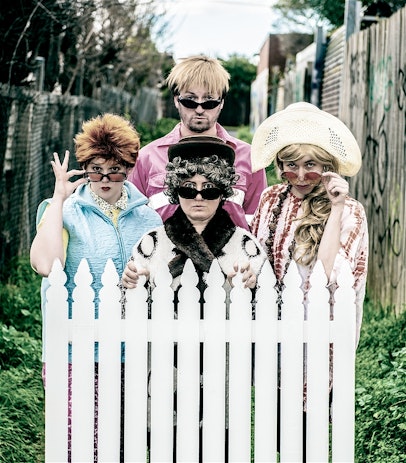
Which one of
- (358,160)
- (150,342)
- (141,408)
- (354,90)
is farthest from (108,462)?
(354,90)

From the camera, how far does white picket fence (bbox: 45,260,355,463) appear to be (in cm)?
342

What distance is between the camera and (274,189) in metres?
3.89

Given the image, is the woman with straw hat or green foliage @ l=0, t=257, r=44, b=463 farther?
green foliage @ l=0, t=257, r=44, b=463

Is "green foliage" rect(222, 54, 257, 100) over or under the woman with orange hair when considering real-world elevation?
over

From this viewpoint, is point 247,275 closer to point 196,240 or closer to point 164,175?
point 196,240

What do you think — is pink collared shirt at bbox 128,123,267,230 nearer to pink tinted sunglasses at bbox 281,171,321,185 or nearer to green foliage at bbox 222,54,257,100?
pink tinted sunglasses at bbox 281,171,321,185

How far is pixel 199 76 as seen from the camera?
13.5ft

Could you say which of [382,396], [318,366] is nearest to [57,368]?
[318,366]

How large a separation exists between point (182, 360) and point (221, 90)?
4.35 ft

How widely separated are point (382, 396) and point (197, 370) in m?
1.76

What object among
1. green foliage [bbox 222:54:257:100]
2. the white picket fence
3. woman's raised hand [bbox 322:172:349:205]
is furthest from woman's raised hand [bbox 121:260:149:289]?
green foliage [bbox 222:54:257:100]

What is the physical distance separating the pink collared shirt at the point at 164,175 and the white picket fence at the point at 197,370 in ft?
2.68

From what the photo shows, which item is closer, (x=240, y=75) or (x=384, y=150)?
(x=384, y=150)

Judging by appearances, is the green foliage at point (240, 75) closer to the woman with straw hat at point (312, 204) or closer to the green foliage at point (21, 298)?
the green foliage at point (21, 298)
